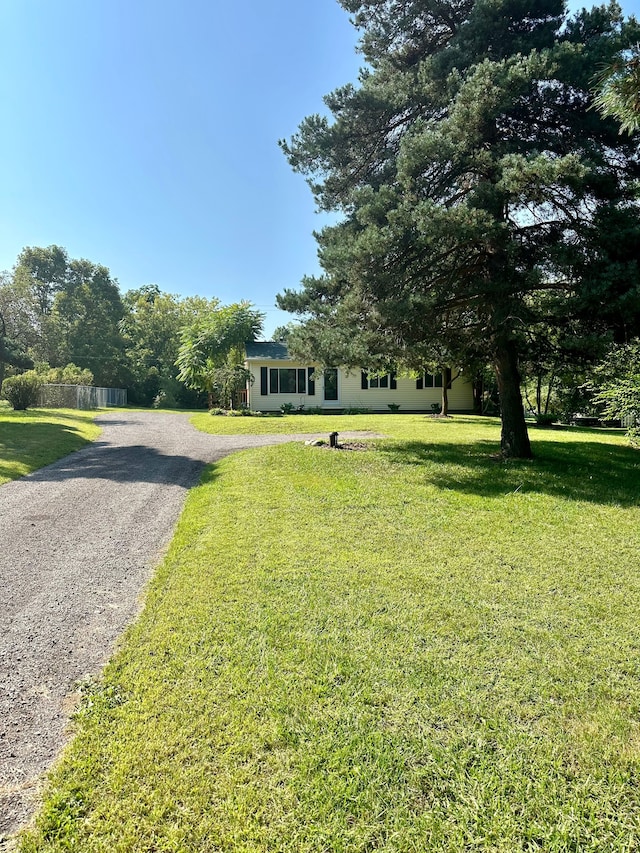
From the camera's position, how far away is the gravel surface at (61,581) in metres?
2.09

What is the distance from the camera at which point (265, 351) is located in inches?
976

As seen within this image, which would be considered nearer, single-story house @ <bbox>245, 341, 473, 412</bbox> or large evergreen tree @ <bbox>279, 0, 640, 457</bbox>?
large evergreen tree @ <bbox>279, 0, 640, 457</bbox>

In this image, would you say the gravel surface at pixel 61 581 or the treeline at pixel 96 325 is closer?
the gravel surface at pixel 61 581

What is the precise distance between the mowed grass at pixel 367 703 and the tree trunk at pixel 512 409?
4430mm

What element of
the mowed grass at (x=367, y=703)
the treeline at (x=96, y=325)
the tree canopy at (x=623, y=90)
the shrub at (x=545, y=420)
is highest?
the treeline at (x=96, y=325)

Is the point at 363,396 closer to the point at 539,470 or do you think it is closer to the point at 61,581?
the point at 539,470

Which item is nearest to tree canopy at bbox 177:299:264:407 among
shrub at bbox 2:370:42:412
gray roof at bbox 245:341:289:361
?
gray roof at bbox 245:341:289:361

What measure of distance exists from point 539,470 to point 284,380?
17.5 metres

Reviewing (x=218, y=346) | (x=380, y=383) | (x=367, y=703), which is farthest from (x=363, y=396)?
(x=367, y=703)

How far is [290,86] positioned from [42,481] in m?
12.9

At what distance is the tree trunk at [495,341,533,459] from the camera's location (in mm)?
9281

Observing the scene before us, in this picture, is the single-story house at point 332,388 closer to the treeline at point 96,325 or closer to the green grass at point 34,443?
the treeline at point 96,325

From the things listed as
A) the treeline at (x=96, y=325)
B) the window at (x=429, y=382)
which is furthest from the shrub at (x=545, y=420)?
the treeline at (x=96, y=325)

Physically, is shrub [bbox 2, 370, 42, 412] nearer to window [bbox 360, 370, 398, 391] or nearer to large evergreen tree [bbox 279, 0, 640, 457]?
window [bbox 360, 370, 398, 391]
